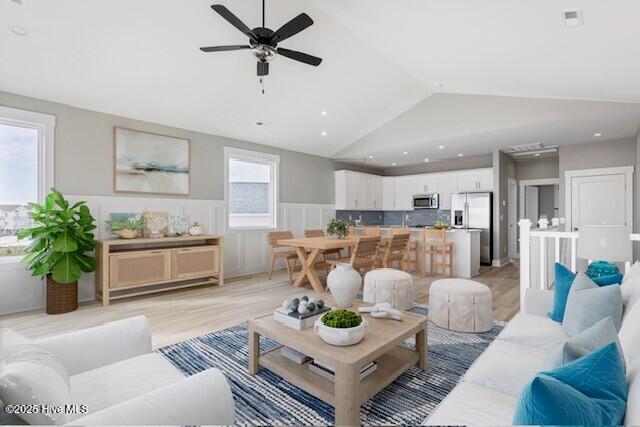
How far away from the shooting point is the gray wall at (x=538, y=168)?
23.3ft

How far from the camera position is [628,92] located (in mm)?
3582

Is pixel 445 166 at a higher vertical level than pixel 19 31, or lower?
lower

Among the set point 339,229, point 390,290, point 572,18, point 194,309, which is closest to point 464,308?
point 390,290

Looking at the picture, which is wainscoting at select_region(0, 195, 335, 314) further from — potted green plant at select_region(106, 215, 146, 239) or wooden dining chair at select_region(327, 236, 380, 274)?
wooden dining chair at select_region(327, 236, 380, 274)

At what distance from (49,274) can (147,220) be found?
1.29 metres

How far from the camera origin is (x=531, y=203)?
8164 mm

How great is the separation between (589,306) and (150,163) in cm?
516

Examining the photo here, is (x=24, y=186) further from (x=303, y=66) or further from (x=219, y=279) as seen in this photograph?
(x=303, y=66)

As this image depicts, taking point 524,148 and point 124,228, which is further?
point 524,148

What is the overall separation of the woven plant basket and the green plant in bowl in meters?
3.47

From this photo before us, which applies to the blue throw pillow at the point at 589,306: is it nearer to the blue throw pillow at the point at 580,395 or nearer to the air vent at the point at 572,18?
the blue throw pillow at the point at 580,395

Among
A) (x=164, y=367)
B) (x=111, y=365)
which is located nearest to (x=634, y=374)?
(x=164, y=367)

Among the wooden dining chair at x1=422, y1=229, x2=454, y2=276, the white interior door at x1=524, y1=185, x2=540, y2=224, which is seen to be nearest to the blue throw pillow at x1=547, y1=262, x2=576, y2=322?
the wooden dining chair at x1=422, y1=229, x2=454, y2=276

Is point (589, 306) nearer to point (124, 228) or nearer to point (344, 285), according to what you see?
point (344, 285)
